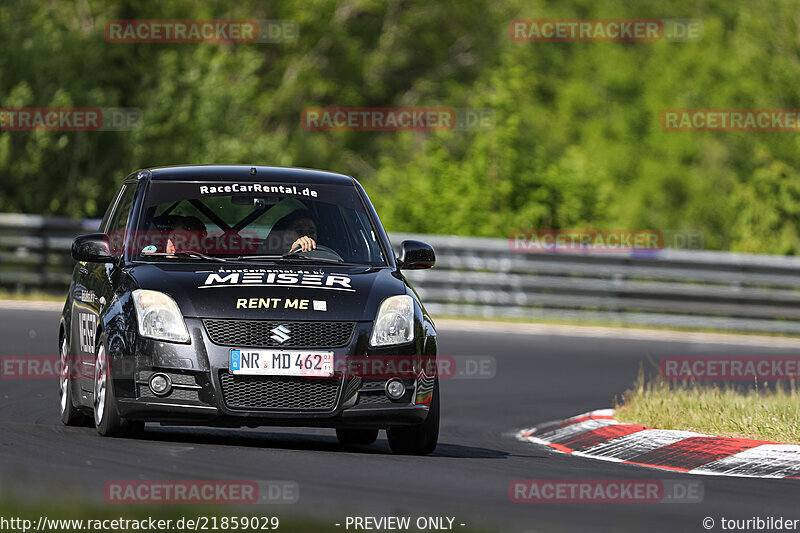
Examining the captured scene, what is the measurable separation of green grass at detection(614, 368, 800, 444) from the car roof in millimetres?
2753

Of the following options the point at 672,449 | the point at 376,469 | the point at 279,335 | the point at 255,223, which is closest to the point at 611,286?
the point at 672,449

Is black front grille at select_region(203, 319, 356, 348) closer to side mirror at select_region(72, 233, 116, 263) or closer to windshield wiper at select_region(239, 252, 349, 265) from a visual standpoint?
windshield wiper at select_region(239, 252, 349, 265)

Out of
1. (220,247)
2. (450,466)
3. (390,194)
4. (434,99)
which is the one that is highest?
(434,99)

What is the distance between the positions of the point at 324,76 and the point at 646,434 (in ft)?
123

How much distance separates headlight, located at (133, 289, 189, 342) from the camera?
29.4 ft

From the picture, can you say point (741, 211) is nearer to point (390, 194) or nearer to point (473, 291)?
point (390, 194)

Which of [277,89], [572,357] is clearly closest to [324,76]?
[277,89]

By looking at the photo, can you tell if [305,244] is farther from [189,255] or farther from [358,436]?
[358,436]

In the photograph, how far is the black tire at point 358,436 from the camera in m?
10.6

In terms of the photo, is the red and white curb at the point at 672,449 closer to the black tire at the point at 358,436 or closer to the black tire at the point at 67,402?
the black tire at the point at 358,436

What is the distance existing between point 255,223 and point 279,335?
1.54m

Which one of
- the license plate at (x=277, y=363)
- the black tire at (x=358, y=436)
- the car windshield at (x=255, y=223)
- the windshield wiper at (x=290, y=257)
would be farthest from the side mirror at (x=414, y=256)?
the license plate at (x=277, y=363)

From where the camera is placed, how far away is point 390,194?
3659 cm

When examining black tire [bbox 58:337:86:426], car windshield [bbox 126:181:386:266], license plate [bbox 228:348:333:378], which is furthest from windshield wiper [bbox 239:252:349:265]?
black tire [bbox 58:337:86:426]
